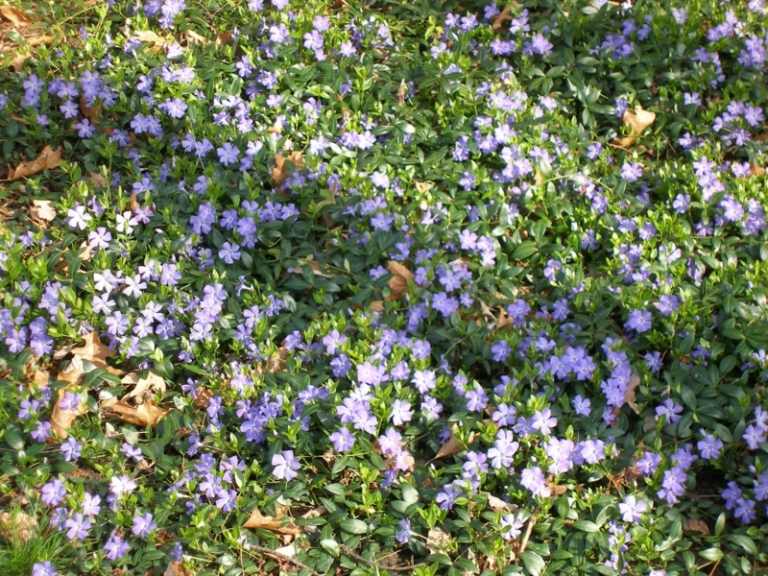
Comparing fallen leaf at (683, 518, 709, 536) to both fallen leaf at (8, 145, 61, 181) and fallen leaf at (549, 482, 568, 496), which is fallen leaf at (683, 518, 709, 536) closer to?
fallen leaf at (549, 482, 568, 496)

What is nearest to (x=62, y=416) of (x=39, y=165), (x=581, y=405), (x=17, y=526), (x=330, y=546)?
(x=17, y=526)

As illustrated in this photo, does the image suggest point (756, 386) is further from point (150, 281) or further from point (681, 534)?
point (150, 281)

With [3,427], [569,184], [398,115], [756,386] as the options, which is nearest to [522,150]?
[569,184]

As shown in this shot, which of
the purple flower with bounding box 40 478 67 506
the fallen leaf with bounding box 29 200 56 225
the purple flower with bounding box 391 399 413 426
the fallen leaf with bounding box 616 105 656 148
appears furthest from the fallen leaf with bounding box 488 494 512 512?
the fallen leaf with bounding box 29 200 56 225

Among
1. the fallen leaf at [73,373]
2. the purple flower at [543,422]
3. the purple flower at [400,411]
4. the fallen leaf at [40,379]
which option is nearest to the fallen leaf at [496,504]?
the purple flower at [543,422]

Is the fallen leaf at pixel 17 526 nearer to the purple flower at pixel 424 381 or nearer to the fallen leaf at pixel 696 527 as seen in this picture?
the purple flower at pixel 424 381

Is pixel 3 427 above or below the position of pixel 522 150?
below

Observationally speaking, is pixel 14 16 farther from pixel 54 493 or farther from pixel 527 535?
pixel 527 535
